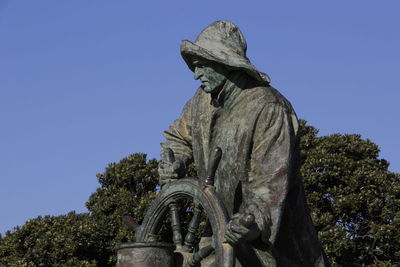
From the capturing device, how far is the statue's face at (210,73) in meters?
7.74

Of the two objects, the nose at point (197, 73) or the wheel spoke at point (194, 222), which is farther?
the nose at point (197, 73)

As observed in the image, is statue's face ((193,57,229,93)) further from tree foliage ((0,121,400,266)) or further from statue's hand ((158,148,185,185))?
tree foliage ((0,121,400,266))

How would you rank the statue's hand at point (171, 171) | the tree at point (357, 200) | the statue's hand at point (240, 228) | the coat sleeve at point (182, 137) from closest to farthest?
the statue's hand at point (240, 228) → the statue's hand at point (171, 171) → the coat sleeve at point (182, 137) → the tree at point (357, 200)

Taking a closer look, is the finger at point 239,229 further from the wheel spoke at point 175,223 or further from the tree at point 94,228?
the tree at point 94,228

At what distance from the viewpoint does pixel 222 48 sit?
7.76 metres

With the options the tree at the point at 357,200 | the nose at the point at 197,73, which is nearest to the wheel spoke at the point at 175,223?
the nose at the point at 197,73

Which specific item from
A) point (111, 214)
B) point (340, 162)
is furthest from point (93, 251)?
point (340, 162)

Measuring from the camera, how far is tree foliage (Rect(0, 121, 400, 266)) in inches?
1078

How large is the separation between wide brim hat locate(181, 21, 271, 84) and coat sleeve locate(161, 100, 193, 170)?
0.65m

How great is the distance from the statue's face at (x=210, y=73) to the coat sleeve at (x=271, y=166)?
1.44ft

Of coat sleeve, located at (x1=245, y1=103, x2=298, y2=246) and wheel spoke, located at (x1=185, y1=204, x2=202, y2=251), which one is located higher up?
coat sleeve, located at (x1=245, y1=103, x2=298, y2=246)

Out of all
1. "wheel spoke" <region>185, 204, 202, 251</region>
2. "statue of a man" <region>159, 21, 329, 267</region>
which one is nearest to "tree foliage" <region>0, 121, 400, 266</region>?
"statue of a man" <region>159, 21, 329, 267</region>

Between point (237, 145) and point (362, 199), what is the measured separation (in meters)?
21.2

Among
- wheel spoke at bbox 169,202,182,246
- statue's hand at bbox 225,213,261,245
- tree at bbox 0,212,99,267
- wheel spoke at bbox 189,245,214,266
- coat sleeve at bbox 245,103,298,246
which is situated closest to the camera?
statue's hand at bbox 225,213,261,245
